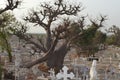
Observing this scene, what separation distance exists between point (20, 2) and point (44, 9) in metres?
6.41

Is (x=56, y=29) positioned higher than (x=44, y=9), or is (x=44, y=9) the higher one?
(x=44, y=9)

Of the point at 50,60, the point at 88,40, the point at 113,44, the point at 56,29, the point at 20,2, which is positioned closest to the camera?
the point at 20,2

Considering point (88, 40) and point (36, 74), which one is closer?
point (36, 74)

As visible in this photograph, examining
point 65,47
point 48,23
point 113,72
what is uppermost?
point 48,23

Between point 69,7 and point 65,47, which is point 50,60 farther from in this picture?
point 69,7

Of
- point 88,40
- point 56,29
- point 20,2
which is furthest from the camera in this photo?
point 88,40

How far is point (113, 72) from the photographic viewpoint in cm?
1977

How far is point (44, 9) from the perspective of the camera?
90.4ft

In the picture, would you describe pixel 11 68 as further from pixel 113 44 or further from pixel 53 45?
pixel 113 44

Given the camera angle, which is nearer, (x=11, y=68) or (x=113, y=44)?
(x=11, y=68)

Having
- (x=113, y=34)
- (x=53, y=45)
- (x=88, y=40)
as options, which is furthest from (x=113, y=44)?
(x=53, y=45)

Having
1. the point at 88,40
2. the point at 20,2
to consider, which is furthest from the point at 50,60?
the point at 88,40

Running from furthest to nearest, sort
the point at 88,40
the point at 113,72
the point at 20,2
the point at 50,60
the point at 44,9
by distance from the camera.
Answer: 1. the point at 88,40
2. the point at 44,9
3. the point at 50,60
4. the point at 20,2
5. the point at 113,72

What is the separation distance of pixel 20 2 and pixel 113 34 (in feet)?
121
